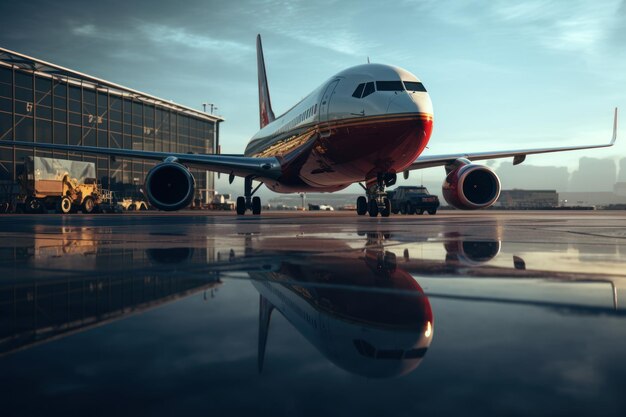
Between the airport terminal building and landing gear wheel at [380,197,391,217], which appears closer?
landing gear wheel at [380,197,391,217]

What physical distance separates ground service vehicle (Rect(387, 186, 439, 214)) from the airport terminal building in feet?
49.4

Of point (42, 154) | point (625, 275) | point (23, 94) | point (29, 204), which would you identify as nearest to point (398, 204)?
point (29, 204)

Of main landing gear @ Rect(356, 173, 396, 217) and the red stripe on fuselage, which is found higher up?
the red stripe on fuselage

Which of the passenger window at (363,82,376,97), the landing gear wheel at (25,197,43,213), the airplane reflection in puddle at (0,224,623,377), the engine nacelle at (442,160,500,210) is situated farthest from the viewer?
the landing gear wheel at (25,197,43,213)

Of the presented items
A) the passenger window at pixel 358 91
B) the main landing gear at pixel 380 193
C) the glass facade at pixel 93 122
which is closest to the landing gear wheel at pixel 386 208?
the main landing gear at pixel 380 193

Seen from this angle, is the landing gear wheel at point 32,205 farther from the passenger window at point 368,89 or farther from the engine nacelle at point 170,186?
the passenger window at point 368,89

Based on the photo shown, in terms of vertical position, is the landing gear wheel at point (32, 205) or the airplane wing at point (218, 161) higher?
the airplane wing at point (218, 161)

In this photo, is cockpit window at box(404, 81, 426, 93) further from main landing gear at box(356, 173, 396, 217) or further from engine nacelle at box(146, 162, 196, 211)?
engine nacelle at box(146, 162, 196, 211)

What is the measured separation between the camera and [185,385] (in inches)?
49.1

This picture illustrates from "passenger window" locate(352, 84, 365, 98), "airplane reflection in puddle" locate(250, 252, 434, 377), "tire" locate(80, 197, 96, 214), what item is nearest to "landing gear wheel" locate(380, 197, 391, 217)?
"passenger window" locate(352, 84, 365, 98)

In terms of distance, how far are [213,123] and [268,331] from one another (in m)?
58.7

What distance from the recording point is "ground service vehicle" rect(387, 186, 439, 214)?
23547mm

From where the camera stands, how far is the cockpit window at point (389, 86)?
1139cm

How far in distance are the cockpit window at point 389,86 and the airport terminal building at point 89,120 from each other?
18760mm
